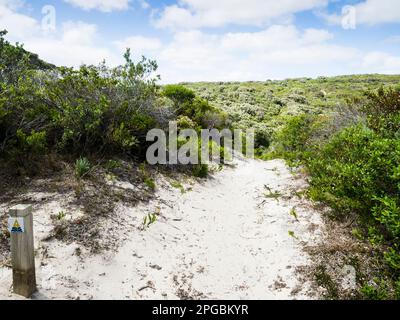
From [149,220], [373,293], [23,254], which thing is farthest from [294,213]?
[23,254]

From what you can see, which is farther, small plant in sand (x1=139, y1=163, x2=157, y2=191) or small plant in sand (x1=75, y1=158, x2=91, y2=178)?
small plant in sand (x1=139, y1=163, x2=157, y2=191)

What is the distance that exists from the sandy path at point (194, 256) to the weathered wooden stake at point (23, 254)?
0.72ft

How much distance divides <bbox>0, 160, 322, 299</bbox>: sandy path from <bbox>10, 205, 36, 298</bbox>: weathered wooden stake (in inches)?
8.6

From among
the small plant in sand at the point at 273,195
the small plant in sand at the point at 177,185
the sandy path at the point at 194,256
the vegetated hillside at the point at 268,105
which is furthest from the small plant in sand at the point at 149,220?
the vegetated hillside at the point at 268,105

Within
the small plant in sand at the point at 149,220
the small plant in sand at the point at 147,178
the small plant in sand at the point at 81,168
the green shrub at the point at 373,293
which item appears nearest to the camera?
the green shrub at the point at 373,293

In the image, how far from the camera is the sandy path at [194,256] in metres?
4.66

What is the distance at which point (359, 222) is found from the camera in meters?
6.18

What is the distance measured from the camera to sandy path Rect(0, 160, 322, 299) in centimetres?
466

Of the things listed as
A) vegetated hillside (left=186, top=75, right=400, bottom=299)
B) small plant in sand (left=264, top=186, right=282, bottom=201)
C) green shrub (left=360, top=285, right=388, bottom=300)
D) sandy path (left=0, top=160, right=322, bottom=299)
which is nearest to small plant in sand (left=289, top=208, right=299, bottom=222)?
sandy path (left=0, top=160, right=322, bottom=299)

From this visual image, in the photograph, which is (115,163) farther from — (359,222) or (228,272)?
(359,222)

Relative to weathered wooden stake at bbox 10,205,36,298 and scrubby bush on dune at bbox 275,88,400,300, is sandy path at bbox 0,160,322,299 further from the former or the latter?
scrubby bush on dune at bbox 275,88,400,300

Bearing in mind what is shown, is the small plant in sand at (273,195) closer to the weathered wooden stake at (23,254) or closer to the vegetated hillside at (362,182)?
the vegetated hillside at (362,182)

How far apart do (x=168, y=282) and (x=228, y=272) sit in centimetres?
109

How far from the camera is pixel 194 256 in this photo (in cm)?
591
